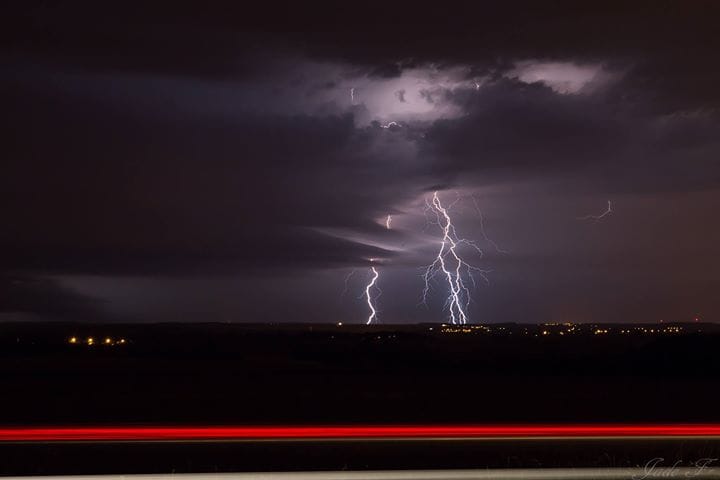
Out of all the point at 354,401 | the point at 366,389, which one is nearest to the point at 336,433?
the point at 354,401

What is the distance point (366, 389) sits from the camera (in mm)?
26234

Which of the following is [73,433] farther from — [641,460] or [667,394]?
[667,394]

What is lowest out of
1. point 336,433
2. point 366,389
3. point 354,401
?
point 336,433

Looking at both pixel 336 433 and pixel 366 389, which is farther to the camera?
pixel 366 389

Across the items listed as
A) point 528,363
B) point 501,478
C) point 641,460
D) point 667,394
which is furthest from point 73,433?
point 528,363

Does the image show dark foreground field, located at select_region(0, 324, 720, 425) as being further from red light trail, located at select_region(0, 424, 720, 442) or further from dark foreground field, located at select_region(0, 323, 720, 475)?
red light trail, located at select_region(0, 424, 720, 442)

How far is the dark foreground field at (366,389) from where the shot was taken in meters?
19.6

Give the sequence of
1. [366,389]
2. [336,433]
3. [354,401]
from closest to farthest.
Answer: [336,433] → [354,401] → [366,389]

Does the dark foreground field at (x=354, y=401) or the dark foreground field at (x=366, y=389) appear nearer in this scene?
the dark foreground field at (x=354, y=401)

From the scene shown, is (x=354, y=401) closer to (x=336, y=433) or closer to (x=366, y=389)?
(x=366, y=389)

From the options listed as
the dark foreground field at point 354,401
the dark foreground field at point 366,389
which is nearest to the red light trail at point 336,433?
the dark foreground field at point 354,401

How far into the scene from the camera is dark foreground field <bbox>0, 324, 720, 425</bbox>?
1961cm

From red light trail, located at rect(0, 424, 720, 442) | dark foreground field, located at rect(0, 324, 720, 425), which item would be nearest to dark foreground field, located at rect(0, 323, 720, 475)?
dark foreground field, located at rect(0, 324, 720, 425)

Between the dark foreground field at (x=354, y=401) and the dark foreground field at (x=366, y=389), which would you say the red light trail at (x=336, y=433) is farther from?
the dark foreground field at (x=366, y=389)
